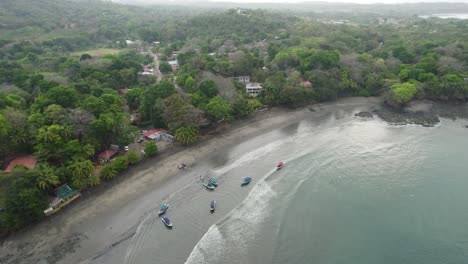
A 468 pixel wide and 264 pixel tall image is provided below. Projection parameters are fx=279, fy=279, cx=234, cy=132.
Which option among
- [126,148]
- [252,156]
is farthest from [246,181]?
[126,148]

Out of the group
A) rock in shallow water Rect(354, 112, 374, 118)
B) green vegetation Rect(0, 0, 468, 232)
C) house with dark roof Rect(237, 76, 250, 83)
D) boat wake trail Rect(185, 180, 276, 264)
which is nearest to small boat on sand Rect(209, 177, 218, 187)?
boat wake trail Rect(185, 180, 276, 264)

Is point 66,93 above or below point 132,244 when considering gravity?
above

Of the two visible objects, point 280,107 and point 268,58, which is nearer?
point 280,107

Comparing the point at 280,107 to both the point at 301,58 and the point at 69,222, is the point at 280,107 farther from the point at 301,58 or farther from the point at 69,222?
the point at 69,222

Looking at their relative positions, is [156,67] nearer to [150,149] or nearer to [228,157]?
[150,149]

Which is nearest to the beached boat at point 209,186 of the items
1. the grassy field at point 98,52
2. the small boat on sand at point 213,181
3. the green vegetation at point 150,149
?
the small boat on sand at point 213,181

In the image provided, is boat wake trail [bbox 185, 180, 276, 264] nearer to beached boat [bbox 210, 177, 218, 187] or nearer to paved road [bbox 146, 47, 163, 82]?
beached boat [bbox 210, 177, 218, 187]

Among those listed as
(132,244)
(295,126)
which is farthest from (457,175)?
(132,244)

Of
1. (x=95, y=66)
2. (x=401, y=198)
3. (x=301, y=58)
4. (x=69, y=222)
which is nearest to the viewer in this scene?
(x=69, y=222)
